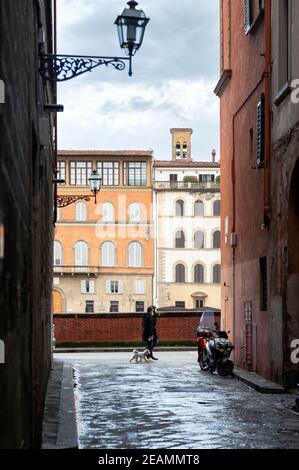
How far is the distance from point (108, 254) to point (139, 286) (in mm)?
3705

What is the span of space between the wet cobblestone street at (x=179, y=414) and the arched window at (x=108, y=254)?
53647 mm

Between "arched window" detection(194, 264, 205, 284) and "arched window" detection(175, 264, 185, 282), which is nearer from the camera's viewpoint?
"arched window" detection(175, 264, 185, 282)

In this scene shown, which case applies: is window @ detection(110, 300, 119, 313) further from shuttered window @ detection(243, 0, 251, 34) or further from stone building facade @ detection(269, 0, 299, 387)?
stone building facade @ detection(269, 0, 299, 387)

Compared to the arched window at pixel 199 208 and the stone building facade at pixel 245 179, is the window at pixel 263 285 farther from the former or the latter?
the arched window at pixel 199 208

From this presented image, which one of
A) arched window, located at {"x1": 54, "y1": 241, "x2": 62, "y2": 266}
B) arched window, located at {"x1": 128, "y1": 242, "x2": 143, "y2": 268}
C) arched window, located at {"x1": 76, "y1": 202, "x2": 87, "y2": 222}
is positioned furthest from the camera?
arched window, located at {"x1": 76, "y1": 202, "x2": 87, "y2": 222}

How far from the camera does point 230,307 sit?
22531 millimetres

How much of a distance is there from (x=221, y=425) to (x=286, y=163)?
5735 mm

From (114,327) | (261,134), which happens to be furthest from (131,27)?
(114,327)

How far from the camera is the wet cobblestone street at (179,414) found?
976 cm

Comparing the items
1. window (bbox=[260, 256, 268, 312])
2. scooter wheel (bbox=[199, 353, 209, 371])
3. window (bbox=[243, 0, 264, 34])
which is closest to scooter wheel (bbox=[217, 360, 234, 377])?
scooter wheel (bbox=[199, 353, 209, 371])

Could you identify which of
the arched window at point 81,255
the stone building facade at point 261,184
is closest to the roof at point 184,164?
the arched window at point 81,255

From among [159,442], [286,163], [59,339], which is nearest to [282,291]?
[286,163]

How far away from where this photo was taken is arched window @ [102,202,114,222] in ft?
242

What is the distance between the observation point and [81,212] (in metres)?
74.3
